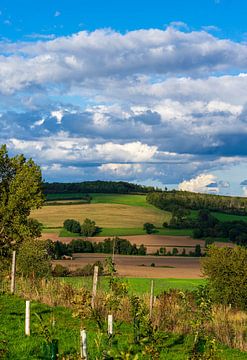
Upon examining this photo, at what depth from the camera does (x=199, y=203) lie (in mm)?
144125

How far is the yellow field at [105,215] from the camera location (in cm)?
11586

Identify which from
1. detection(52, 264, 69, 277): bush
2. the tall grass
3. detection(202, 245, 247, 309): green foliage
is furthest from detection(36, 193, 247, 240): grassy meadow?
the tall grass

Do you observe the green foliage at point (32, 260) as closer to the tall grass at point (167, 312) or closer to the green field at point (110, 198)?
the tall grass at point (167, 312)

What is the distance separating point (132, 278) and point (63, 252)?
995 inches

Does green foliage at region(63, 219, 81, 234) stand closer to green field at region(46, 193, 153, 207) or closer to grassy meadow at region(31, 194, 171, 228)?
grassy meadow at region(31, 194, 171, 228)

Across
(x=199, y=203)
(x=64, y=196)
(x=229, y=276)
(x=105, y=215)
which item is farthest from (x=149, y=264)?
(x=64, y=196)

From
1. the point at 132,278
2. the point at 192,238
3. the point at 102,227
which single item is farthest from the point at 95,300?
the point at 102,227

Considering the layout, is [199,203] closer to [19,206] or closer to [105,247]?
[105,247]

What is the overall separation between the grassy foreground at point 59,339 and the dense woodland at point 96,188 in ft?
404

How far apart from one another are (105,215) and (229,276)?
80553 mm

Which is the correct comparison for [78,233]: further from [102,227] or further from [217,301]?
[217,301]

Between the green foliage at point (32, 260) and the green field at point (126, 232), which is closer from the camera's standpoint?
the green foliage at point (32, 260)

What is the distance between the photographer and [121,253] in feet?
312

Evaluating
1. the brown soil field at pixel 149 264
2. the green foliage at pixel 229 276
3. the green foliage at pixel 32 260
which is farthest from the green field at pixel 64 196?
the green foliage at pixel 32 260
